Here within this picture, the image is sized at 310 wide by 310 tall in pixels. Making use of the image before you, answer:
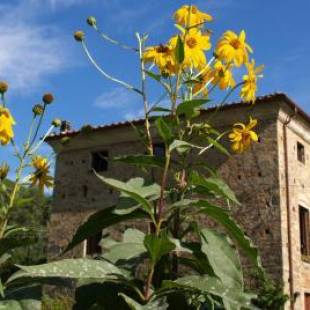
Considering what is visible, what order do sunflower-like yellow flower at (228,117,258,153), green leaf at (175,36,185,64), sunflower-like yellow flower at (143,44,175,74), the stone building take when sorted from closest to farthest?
1. green leaf at (175,36,185,64)
2. sunflower-like yellow flower at (143,44,175,74)
3. sunflower-like yellow flower at (228,117,258,153)
4. the stone building

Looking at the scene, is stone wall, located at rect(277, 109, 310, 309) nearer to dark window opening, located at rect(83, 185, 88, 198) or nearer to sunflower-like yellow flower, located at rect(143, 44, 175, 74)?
dark window opening, located at rect(83, 185, 88, 198)

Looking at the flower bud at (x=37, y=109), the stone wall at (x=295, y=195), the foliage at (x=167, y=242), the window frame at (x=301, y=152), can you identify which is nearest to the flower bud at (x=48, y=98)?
the flower bud at (x=37, y=109)

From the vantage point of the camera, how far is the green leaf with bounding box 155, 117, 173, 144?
1883 millimetres

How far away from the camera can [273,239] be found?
47.5ft

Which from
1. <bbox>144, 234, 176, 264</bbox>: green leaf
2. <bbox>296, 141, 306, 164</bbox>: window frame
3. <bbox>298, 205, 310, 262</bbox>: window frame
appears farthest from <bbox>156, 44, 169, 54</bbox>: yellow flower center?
<bbox>296, 141, 306, 164</bbox>: window frame

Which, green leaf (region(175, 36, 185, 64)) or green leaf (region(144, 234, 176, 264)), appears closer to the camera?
green leaf (region(144, 234, 176, 264))

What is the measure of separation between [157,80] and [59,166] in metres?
17.2

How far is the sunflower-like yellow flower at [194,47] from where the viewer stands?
2279mm

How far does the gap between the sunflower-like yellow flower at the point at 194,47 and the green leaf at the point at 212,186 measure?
0.53 meters

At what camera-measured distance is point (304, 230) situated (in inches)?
630

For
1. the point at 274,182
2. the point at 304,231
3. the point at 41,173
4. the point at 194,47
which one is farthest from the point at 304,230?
the point at 194,47

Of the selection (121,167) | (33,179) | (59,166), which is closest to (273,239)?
(121,167)

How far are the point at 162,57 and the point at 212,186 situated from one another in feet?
2.15

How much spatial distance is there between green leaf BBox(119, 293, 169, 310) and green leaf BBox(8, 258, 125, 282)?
94mm
